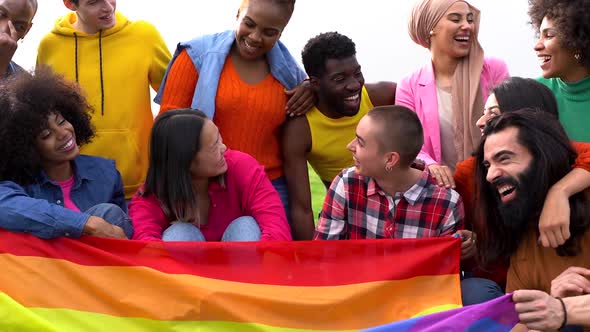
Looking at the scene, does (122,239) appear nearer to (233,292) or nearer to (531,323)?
(233,292)

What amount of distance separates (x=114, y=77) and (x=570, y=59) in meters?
2.77

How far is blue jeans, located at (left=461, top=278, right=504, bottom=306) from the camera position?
4422mm

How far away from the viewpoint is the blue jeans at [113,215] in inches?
187

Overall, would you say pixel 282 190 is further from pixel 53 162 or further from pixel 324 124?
pixel 53 162

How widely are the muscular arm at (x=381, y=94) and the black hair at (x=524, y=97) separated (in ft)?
3.68

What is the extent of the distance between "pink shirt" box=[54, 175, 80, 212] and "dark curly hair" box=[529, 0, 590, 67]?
291cm

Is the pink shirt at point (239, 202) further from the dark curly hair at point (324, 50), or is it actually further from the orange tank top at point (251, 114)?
the dark curly hair at point (324, 50)

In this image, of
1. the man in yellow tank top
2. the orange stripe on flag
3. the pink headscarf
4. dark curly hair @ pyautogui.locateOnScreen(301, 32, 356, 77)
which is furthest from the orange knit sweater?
the orange stripe on flag

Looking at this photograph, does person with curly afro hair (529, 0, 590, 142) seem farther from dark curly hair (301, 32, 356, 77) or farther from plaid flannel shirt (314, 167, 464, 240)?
dark curly hair (301, 32, 356, 77)

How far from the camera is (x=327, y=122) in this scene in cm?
551

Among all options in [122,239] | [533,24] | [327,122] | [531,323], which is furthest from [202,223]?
[533,24]

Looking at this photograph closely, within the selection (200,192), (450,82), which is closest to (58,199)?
(200,192)

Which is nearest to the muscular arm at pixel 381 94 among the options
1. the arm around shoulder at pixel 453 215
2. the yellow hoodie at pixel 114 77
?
the arm around shoulder at pixel 453 215

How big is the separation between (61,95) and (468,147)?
7.88 ft
